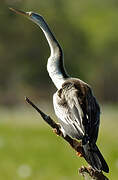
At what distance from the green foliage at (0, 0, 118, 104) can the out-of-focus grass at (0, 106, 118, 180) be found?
21.6m

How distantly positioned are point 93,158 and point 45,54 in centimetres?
3863

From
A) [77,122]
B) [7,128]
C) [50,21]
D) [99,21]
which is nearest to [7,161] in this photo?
[7,128]

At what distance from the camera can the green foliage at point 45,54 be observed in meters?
41.3

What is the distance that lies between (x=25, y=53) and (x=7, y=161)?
101ft

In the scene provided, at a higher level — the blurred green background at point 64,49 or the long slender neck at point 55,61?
the blurred green background at point 64,49

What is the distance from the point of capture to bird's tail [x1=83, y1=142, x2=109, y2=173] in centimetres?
365

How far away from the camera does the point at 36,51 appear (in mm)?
43312

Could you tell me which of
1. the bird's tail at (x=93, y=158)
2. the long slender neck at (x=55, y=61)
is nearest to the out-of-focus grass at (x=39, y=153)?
the long slender neck at (x=55, y=61)

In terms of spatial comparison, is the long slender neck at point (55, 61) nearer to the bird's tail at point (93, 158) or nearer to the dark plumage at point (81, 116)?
the dark plumage at point (81, 116)

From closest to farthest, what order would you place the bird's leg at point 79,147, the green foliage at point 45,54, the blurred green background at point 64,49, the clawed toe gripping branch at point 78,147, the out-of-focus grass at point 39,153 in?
the clawed toe gripping branch at point 78,147 < the bird's leg at point 79,147 < the out-of-focus grass at point 39,153 < the blurred green background at point 64,49 < the green foliage at point 45,54

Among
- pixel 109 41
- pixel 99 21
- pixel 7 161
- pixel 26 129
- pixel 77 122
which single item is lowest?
pixel 77 122

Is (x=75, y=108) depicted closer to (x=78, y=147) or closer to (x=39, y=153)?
(x=78, y=147)

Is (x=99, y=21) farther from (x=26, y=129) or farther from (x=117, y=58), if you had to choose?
(x=26, y=129)

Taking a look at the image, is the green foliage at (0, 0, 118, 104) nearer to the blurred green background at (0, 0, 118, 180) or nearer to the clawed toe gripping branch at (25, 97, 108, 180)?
the blurred green background at (0, 0, 118, 180)
